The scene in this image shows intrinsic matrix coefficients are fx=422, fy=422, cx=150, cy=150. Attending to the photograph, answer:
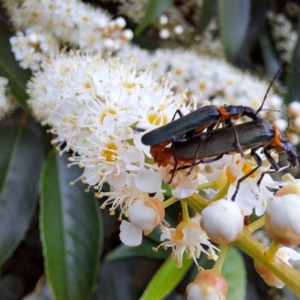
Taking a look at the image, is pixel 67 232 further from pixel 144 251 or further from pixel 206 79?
pixel 206 79

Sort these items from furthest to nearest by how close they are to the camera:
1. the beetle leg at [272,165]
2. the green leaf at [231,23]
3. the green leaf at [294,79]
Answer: the green leaf at [294,79] < the green leaf at [231,23] < the beetle leg at [272,165]

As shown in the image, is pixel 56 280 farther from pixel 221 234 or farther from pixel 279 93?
pixel 279 93

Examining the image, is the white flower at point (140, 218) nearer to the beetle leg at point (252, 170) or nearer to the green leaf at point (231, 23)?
the beetle leg at point (252, 170)

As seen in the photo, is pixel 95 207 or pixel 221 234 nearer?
pixel 221 234

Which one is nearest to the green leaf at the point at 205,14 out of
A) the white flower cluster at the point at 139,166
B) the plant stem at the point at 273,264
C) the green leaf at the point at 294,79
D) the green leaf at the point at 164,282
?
the green leaf at the point at 294,79

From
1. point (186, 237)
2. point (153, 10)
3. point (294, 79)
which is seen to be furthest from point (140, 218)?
point (294, 79)

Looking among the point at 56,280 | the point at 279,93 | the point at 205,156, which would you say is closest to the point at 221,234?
the point at 205,156
